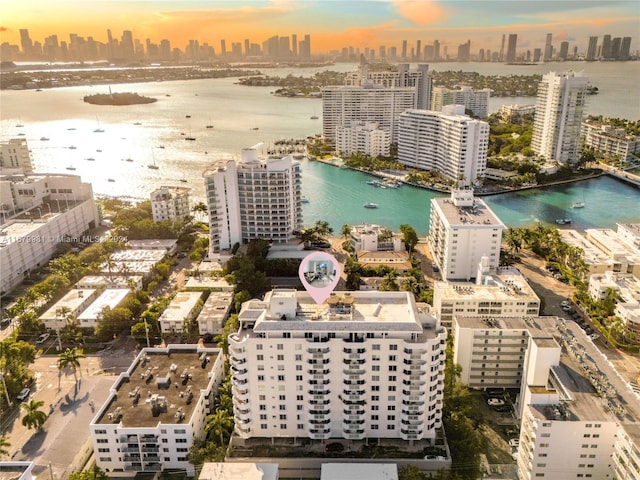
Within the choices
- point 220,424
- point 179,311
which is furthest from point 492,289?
point 179,311

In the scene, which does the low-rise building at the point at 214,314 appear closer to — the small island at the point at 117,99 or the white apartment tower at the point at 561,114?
the white apartment tower at the point at 561,114

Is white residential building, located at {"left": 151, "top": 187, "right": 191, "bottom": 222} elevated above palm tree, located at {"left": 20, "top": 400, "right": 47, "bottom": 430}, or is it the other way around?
white residential building, located at {"left": 151, "top": 187, "right": 191, "bottom": 222}

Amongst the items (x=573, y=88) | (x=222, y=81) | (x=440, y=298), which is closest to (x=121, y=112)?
(x=222, y=81)

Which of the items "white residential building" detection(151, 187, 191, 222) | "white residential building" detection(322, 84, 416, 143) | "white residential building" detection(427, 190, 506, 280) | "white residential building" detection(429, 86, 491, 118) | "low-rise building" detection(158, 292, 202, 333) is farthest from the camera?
"white residential building" detection(429, 86, 491, 118)

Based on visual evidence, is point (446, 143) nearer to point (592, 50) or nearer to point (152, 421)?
point (152, 421)

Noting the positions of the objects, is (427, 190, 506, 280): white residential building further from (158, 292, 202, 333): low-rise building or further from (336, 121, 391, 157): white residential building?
(336, 121, 391, 157): white residential building

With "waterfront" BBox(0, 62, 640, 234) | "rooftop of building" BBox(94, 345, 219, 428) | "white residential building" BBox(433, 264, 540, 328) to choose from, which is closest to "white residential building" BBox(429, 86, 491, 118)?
"waterfront" BBox(0, 62, 640, 234)
